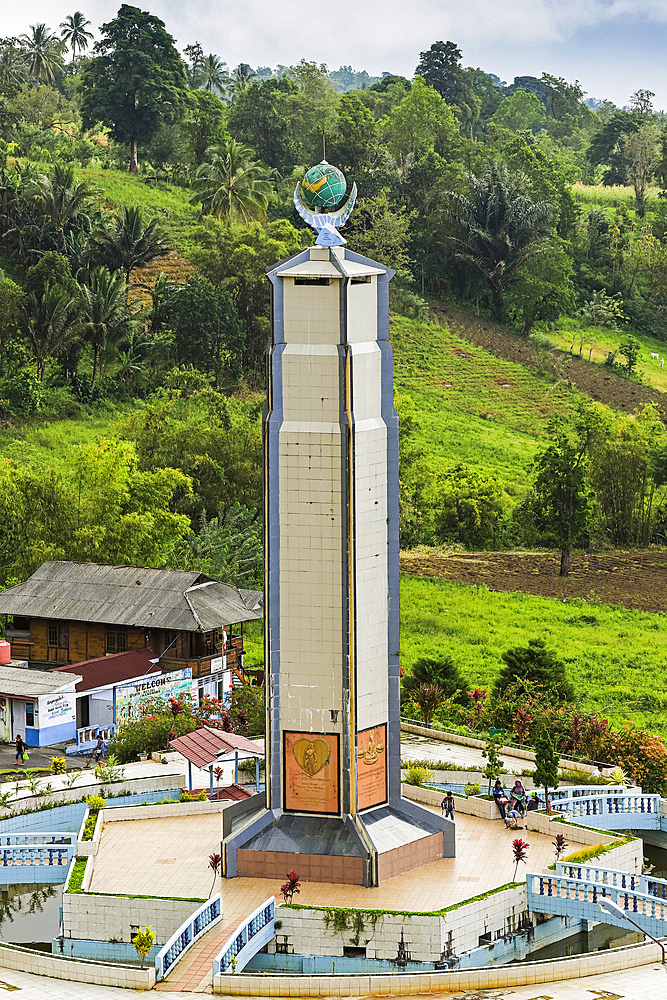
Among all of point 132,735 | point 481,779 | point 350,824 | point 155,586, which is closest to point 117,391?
point 155,586

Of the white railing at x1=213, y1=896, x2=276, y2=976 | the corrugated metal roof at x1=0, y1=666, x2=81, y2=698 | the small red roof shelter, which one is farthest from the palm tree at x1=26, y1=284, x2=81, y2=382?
the white railing at x1=213, y1=896, x2=276, y2=976

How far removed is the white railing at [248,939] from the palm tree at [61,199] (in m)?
51.1

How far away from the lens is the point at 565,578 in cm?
5391

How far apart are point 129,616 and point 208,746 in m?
9.17

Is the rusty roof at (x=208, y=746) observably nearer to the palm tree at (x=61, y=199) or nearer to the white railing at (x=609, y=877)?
the white railing at (x=609, y=877)

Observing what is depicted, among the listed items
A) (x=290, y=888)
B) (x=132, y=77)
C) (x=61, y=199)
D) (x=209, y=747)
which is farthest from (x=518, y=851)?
(x=132, y=77)

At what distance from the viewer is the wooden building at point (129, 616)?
37719mm

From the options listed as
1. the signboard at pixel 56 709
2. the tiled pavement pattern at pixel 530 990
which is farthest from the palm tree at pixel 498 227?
the tiled pavement pattern at pixel 530 990

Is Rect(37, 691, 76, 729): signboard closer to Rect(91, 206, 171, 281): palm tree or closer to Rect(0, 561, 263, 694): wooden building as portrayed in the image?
Rect(0, 561, 263, 694): wooden building

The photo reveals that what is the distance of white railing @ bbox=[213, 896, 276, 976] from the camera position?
21.7 meters

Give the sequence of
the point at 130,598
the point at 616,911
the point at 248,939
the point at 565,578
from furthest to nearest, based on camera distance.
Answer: the point at 565,578
the point at 130,598
the point at 616,911
the point at 248,939

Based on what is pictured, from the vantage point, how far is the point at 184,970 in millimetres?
21984

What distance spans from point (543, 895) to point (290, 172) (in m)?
70.2

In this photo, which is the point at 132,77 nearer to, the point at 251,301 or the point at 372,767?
the point at 251,301
